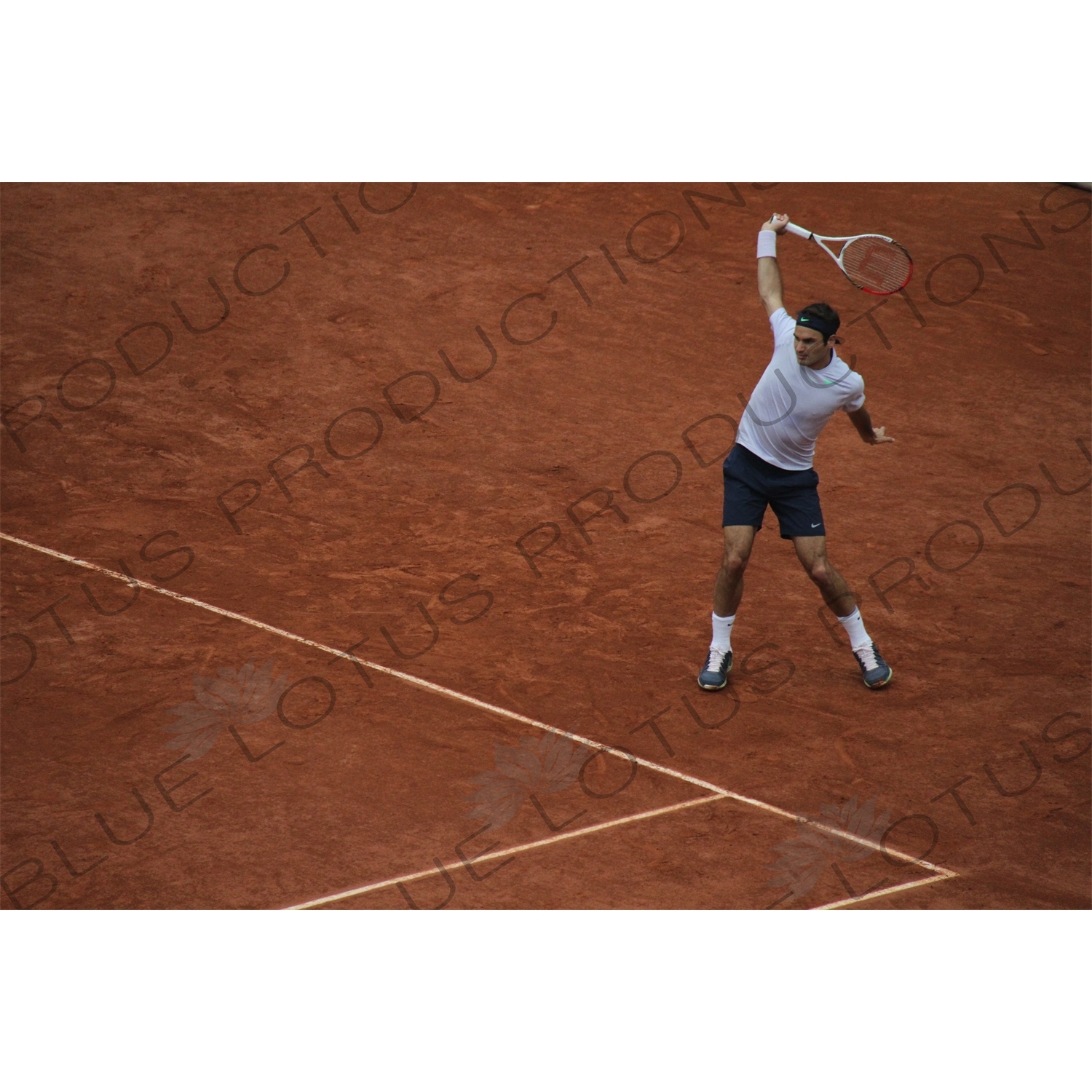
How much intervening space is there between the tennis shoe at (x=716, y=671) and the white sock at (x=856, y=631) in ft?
2.15

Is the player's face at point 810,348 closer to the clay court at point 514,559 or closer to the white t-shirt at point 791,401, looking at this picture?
the white t-shirt at point 791,401

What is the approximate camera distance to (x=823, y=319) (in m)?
6.64

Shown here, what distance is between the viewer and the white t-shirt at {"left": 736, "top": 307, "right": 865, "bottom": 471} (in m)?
6.79

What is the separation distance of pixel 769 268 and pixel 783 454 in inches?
38.2

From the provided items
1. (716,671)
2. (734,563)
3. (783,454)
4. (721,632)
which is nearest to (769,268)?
(783,454)

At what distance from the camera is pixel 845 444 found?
1003 centimetres

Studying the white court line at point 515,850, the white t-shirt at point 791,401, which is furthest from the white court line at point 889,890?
the white t-shirt at point 791,401

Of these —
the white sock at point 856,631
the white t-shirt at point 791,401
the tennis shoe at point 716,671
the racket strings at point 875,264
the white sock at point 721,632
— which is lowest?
the white sock at point 856,631

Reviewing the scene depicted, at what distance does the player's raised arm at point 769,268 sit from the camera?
22.8 feet

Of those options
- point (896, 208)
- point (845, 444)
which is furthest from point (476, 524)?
point (896, 208)

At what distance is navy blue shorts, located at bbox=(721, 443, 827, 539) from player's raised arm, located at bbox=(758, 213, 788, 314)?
766 millimetres

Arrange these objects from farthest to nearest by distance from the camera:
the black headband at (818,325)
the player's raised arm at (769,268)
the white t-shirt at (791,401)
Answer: the player's raised arm at (769,268), the white t-shirt at (791,401), the black headband at (818,325)

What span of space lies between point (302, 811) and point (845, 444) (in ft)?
17.6

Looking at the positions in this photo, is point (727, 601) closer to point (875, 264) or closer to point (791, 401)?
point (791, 401)
